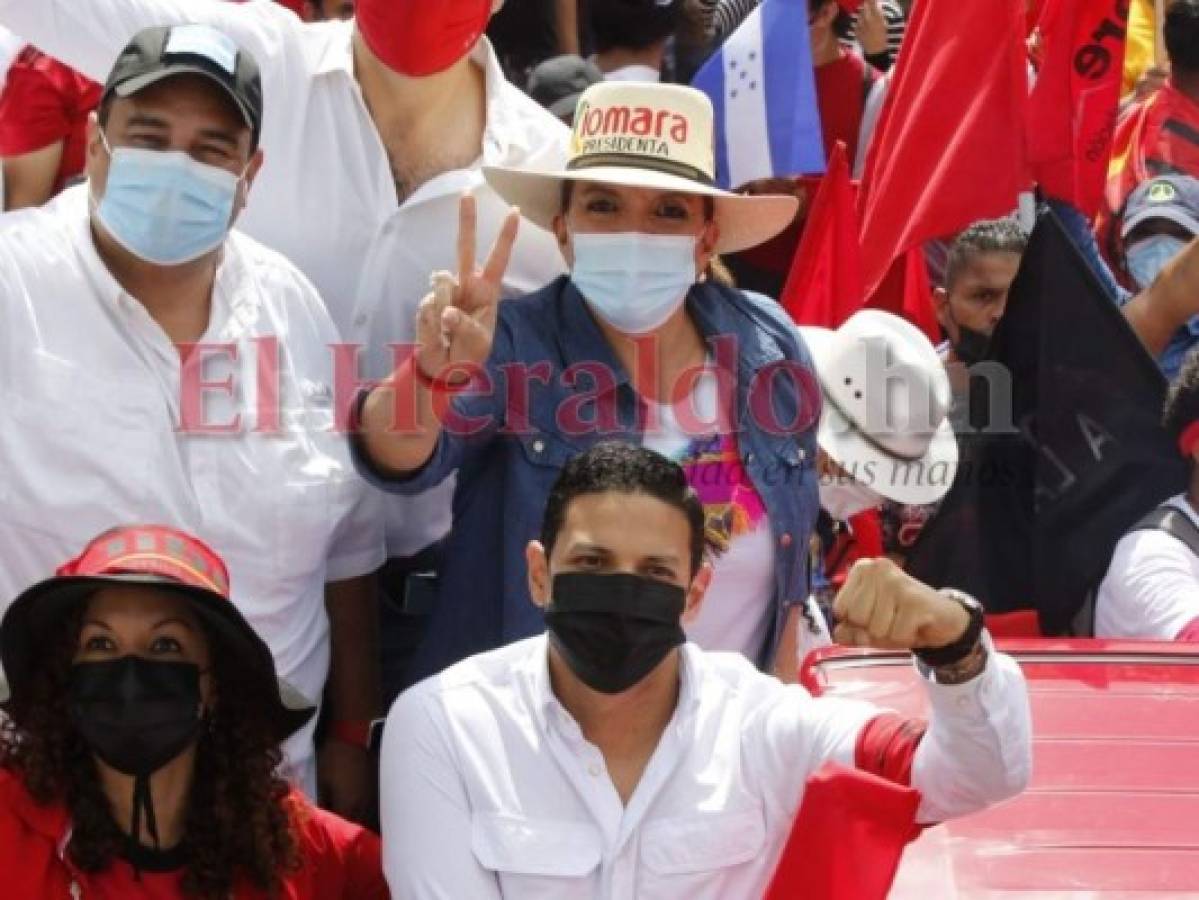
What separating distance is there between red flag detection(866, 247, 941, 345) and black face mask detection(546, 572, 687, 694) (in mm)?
3348

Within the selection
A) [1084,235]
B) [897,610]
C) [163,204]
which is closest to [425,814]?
[897,610]

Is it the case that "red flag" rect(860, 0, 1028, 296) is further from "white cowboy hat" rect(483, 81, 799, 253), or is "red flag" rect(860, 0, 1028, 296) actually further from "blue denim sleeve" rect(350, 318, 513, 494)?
"blue denim sleeve" rect(350, 318, 513, 494)

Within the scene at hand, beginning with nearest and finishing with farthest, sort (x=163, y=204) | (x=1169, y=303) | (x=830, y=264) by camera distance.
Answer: (x=163, y=204) → (x=1169, y=303) → (x=830, y=264)

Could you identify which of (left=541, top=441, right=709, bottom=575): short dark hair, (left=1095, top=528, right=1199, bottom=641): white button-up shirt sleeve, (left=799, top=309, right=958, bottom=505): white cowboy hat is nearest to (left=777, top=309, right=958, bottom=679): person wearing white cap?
(left=799, top=309, right=958, bottom=505): white cowboy hat

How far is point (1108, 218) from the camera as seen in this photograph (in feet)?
22.5

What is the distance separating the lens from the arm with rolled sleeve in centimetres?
341

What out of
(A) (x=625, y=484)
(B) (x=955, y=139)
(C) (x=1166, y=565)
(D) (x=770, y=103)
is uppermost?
(D) (x=770, y=103)

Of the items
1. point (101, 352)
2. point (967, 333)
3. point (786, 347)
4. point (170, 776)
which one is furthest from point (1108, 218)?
point (170, 776)

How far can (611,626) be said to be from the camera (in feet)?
11.4

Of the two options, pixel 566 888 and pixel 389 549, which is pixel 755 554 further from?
pixel 566 888

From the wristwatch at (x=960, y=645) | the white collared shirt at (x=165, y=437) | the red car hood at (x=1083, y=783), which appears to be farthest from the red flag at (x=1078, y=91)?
the wristwatch at (x=960, y=645)

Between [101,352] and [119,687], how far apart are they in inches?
32.8

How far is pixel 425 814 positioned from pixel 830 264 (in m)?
2.85

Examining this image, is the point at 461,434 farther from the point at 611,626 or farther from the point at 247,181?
the point at 611,626
